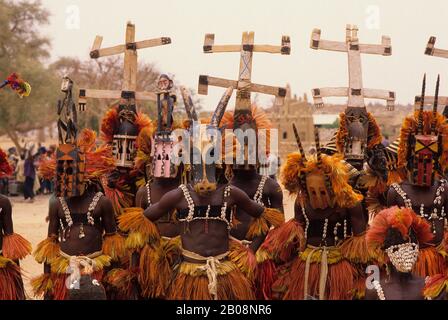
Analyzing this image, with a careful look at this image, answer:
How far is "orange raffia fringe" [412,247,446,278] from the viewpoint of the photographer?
246 inches

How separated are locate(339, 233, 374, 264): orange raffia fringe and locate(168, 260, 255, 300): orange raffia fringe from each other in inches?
37.0

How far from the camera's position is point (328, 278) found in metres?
6.40

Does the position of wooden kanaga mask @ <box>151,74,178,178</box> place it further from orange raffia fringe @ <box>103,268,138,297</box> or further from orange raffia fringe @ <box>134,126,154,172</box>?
orange raffia fringe @ <box>103,268,138,297</box>

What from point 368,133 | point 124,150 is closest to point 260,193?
point 368,133

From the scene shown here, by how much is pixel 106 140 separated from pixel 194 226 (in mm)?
3218

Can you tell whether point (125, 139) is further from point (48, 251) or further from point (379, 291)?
point (379, 291)

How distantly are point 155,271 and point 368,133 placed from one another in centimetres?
330

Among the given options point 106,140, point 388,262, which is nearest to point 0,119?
point 106,140

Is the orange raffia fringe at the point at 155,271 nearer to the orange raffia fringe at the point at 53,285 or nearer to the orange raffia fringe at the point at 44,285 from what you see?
the orange raffia fringe at the point at 53,285

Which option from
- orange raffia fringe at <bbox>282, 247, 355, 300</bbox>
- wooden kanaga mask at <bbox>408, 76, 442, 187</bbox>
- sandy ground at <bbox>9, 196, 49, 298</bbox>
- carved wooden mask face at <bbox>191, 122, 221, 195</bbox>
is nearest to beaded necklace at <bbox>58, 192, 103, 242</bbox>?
carved wooden mask face at <bbox>191, 122, 221, 195</bbox>

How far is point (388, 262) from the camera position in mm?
4930

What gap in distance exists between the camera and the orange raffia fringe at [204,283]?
5867 mm

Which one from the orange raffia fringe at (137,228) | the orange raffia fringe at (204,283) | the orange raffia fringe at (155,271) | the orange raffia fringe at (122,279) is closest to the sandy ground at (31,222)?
the orange raffia fringe at (122,279)
